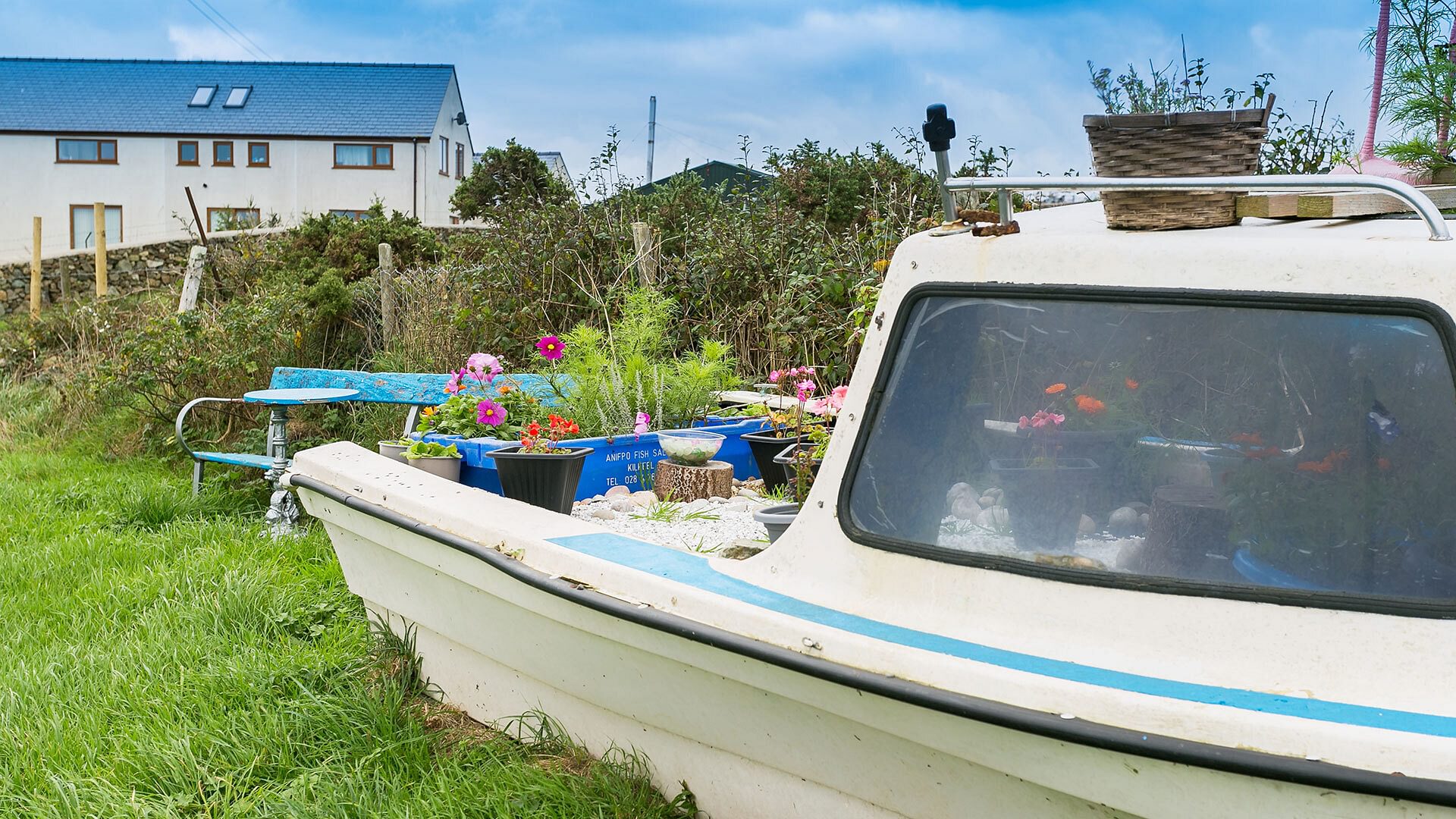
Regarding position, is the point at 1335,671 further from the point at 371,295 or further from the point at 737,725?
the point at 371,295

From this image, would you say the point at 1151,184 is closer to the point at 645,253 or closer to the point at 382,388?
the point at 382,388

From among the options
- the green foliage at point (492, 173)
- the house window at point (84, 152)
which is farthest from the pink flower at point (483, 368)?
the house window at point (84, 152)

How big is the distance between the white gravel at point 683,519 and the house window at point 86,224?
119ft

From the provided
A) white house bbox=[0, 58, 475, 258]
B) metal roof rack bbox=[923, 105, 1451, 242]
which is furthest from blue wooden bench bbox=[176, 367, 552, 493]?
white house bbox=[0, 58, 475, 258]

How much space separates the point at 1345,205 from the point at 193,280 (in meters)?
11.4

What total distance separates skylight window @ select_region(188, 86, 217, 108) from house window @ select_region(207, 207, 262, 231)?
3.82 meters

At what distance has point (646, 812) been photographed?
2668 millimetres

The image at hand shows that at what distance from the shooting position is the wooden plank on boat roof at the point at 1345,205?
7.67ft

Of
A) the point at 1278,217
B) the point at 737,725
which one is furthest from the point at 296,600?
the point at 1278,217

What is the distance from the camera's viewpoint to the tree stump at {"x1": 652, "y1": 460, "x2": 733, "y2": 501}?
4180 mm

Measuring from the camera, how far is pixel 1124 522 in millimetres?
2014

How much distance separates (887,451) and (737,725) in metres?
0.67

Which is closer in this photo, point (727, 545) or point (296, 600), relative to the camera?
point (727, 545)

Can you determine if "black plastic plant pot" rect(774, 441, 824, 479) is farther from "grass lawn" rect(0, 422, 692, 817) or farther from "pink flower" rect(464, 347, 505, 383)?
"pink flower" rect(464, 347, 505, 383)
